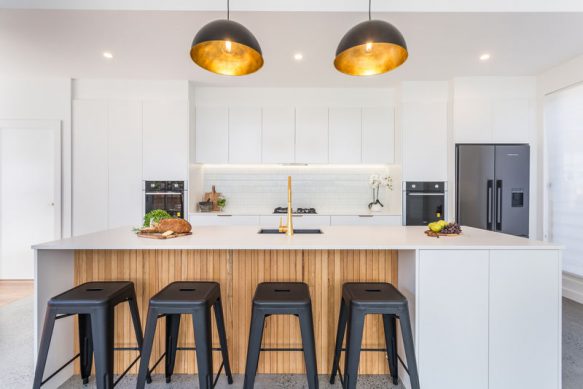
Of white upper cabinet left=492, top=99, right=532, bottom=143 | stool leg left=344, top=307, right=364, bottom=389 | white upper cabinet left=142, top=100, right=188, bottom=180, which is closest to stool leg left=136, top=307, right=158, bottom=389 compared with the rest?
stool leg left=344, top=307, right=364, bottom=389

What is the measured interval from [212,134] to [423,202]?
3029mm

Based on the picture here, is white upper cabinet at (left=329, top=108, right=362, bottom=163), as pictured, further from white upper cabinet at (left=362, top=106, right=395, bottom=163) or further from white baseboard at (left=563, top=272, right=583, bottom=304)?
white baseboard at (left=563, top=272, right=583, bottom=304)

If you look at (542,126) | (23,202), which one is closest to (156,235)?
(23,202)

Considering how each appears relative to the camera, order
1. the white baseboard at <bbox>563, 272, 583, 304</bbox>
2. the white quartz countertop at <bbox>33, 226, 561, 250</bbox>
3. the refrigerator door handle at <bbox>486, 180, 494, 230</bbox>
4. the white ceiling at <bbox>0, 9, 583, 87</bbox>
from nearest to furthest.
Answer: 1. the white quartz countertop at <bbox>33, 226, 561, 250</bbox>
2. the white ceiling at <bbox>0, 9, 583, 87</bbox>
3. the white baseboard at <bbox>563, 272, 583, 304</bbox>
4. the refrigerator door handle at <bbox>486, 180, 494, 230</bbox>

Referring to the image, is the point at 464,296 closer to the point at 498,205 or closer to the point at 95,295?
the point at 95,295

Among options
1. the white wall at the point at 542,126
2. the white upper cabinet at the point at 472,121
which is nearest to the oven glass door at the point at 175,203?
the white upper cabinet at the point at 472,121

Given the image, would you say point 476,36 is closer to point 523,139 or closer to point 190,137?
point 523,139

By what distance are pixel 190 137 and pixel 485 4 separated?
3.40 m

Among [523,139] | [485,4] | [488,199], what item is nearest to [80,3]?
[485,4]

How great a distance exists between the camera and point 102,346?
146cm

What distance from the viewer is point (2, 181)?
3.83 metres

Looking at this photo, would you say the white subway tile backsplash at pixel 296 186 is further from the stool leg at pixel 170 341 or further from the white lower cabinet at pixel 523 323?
the white lower cabinet at pixel 523 323

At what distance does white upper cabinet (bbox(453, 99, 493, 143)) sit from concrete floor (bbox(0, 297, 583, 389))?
2164 mm

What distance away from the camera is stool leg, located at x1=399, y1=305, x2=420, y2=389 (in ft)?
4.75
